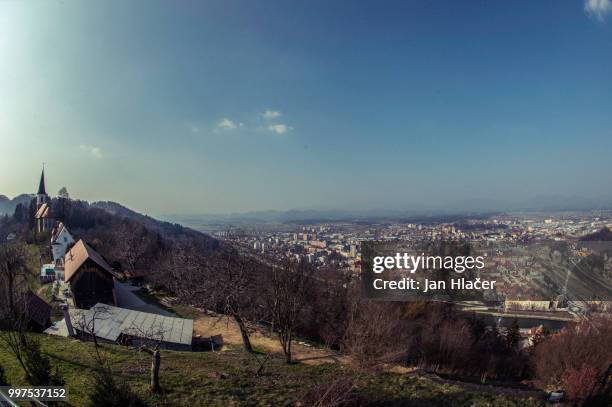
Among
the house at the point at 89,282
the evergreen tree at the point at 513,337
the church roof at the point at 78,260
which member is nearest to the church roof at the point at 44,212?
the church roof at the point at 78,260

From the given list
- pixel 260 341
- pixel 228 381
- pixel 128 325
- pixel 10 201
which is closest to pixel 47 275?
pixel 128 325

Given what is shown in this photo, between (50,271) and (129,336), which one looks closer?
(129,336)

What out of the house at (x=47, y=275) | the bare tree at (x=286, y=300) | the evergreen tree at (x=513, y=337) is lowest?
the evergreen tree at (x=513, y=337)

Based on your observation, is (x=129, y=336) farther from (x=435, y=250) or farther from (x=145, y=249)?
(x=145, y=249)

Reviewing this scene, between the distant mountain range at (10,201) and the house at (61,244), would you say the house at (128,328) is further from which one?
the distant mountain range at (10,201)

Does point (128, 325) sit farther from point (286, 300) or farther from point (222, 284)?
point (286, 300)

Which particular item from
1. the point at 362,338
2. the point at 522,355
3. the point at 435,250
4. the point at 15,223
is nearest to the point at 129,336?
the point at 362,338
